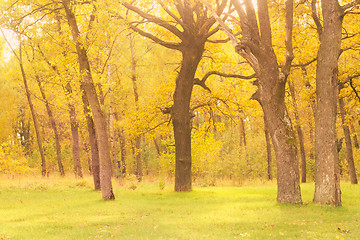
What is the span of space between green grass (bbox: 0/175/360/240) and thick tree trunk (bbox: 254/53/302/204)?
668 millimetres

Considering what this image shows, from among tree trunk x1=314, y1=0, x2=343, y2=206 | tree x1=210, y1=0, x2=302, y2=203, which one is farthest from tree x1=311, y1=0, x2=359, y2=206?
tree x1=210, y1=0, x2=302, y2=203

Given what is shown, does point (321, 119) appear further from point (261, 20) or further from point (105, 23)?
point (105, 23)

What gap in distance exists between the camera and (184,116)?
18.5 m

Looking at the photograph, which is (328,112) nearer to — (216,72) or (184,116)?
(216,72)

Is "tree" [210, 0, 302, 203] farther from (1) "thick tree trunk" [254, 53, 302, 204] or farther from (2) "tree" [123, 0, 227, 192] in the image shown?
(2) "tree" [123, 0, 227, 192]

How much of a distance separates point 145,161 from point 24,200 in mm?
→ 32098

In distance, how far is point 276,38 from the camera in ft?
64.5

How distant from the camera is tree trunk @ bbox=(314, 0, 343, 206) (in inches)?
472

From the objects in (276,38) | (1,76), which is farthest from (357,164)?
(1,76)

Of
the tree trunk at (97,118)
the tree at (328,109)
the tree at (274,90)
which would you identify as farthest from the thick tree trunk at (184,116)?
the tree at (328,109)

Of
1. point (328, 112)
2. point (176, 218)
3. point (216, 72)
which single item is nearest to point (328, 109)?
point (328, 112)

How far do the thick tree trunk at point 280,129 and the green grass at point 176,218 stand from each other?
2.19ft

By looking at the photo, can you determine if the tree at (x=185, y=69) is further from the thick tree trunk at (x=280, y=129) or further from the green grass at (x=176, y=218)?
the thick tree trunk at (x=280, y=129)

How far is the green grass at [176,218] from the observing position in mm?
8664
